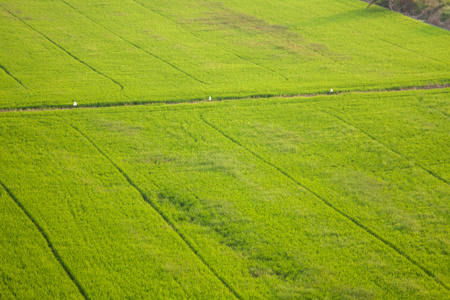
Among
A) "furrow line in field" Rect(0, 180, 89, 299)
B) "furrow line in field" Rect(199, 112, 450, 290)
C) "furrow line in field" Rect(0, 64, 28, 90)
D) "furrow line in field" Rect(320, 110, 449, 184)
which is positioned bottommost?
"furrow line in field" Rect(0, 180, 89, 299)

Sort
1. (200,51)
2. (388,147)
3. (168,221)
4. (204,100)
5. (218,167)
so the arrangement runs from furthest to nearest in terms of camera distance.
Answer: (200,51)
(204,100)
(388,147)
(218,167)
(168,221)

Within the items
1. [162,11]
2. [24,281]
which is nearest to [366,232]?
[24,281]

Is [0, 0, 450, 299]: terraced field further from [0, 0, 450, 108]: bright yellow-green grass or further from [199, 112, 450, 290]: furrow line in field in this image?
[0, 0, 450, 108]: bright yellow-green grass

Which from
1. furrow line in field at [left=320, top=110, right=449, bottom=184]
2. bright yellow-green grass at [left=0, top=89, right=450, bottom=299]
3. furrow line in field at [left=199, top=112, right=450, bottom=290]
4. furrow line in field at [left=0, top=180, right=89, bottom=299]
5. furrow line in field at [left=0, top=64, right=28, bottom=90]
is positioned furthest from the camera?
furrow line in field at [left=0, top=64, right=28, bottom=90]

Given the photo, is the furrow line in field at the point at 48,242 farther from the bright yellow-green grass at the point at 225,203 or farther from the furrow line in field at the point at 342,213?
the furrow line in field at the point at 342,213

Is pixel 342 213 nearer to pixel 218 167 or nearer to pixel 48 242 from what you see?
pixel 218 167

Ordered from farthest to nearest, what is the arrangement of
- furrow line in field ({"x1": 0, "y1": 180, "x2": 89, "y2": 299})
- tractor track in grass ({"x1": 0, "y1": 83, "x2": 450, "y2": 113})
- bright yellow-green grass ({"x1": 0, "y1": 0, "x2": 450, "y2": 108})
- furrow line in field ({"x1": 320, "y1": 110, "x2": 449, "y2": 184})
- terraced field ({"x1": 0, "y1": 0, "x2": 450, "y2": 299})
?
1. bright yellow-green grass ({"x1": 0, "y1": 0, "x2": 450, "y2": 108})
2. tractor track in grass ({"x1": 0, "y1": 83, "x2": 450, "y2": 113})
3. furrow line in field ({"x1": 320, "y1": 110, "x2": 449, "y2": 184})
4. terraced field ({"x1": 0, "y1": 0, "x2": 450, "y2": 299})
5. furrow line in field ({"x1": 0, "y1": 180, "x2": 89, "y2": 299})

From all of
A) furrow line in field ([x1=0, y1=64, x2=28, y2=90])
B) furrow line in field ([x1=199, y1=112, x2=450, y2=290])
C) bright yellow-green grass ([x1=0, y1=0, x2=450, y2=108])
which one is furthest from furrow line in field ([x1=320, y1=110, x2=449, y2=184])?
furrow line in field ([x1=0, y1=64, x2=28, y2=90])

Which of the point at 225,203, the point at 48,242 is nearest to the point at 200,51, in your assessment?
the point at 225,203
